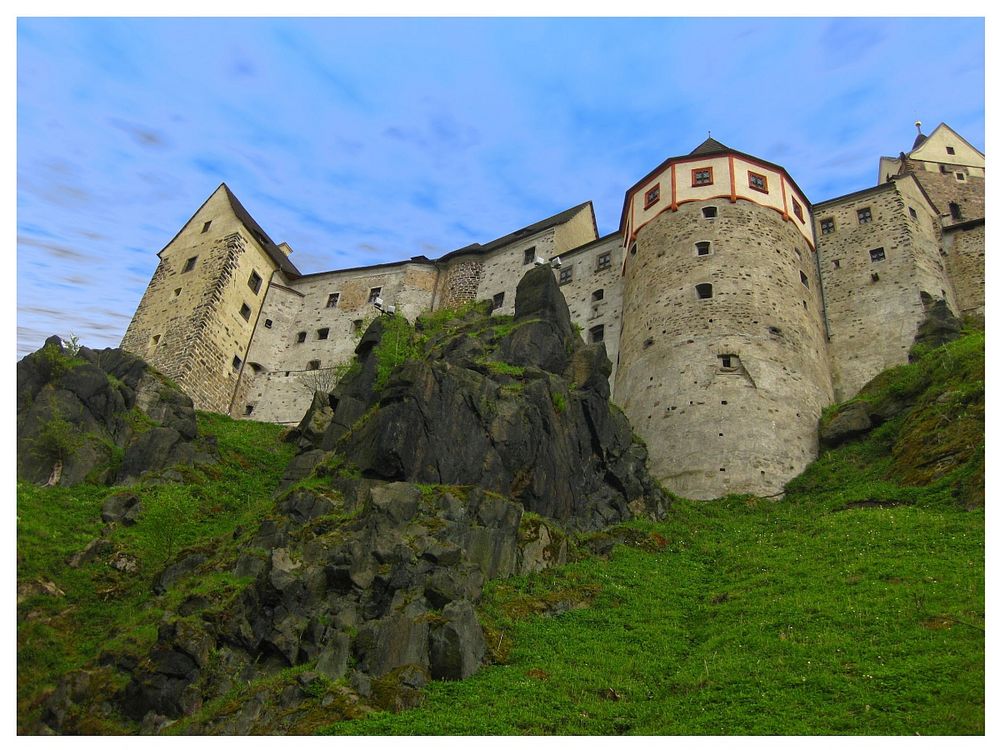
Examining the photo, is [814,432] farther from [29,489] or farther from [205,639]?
[29,489]

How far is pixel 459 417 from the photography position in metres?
21.4

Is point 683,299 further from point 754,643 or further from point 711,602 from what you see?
point 754,643

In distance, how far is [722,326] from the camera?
1216 inches

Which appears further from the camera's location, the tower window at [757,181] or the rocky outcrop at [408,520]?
the tower window at [757,181]

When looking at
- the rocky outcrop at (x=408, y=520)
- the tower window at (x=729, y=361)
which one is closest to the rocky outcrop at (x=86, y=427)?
the rocky outcrop at (x=408, y=520)

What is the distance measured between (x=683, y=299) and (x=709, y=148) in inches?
394

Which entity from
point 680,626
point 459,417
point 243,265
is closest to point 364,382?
point 459,417

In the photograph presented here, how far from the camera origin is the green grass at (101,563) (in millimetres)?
15609

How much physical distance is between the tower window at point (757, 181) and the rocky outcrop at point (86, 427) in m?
26.4

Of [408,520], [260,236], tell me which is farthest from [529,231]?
[408,520]

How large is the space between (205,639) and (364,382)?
576 inches

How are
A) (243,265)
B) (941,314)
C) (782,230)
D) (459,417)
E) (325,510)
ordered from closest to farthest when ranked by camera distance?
(325,510) < (459,417) < (941,314) < (782,230) < (243,265)

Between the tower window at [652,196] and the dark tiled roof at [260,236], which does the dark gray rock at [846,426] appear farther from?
the dark tiled roof at [260,236]

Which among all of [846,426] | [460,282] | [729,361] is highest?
[460,282]
